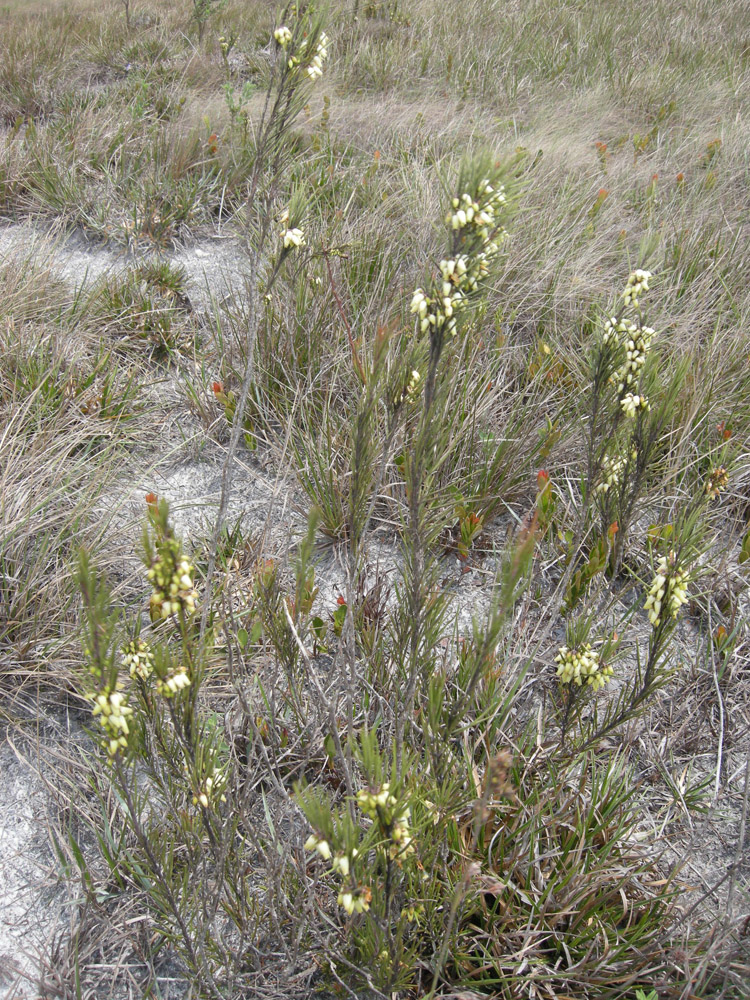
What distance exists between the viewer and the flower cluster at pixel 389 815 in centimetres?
110

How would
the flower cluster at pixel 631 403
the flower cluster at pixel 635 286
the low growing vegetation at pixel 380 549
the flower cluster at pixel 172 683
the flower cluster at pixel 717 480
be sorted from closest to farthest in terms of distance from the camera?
the flower cluster at pixel 172 683 → the low growing vegetation at pixel 380 549 → the flower cluster at pixel 635 286 → the flower cluster at pixel 631 403 → the flower cluster at pixel 717 480

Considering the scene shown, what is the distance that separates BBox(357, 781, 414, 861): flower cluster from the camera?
1.10 metres

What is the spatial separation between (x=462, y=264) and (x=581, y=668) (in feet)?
3.92

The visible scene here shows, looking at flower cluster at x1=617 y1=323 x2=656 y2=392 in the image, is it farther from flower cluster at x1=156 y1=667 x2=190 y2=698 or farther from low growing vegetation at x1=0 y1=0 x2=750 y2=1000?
flower cluster at x1=156 y1=667 x2=190 y2=698

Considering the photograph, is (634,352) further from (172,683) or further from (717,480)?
(172,683)

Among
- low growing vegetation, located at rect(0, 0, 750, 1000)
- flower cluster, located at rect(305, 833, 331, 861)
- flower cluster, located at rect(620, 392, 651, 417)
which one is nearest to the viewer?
flower cluster, located at rect(305, 833, 331, 861)

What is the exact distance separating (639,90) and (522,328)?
402 cm

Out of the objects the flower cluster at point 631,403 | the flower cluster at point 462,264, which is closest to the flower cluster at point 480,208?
the flower cluster at point 462,264

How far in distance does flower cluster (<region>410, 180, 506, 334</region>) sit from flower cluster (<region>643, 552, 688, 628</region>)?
2.90 feet

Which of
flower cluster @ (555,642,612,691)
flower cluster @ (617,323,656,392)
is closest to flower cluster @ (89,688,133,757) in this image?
flower cluster @ (555,642,612,691)

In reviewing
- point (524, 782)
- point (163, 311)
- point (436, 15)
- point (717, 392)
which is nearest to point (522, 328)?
point (717, 392)

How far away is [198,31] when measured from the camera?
7074 millimetres

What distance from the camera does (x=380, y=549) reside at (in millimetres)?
2686

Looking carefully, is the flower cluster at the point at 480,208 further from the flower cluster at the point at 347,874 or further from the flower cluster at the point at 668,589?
the flower cluster at the point at 347,874
